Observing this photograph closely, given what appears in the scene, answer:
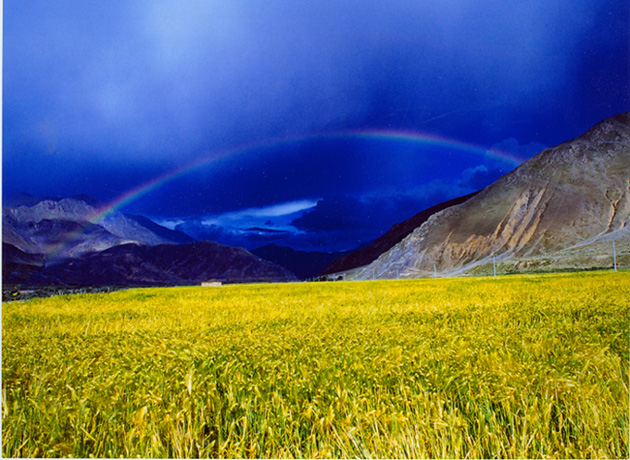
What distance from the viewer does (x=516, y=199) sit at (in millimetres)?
88000

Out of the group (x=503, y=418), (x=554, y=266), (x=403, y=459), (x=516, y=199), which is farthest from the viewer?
(x=516, y=199)

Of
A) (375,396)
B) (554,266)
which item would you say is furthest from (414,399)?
(554,266)

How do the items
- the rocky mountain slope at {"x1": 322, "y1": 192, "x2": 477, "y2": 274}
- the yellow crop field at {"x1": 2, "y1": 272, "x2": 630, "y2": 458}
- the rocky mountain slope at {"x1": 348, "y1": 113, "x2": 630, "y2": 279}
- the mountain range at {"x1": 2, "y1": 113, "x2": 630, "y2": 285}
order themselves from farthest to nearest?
the rocky mountain slope at {"x1": 322, "y1": 192, "x2": 477, "y2": 274} → the rocky mountain slope at {"x1": 348, "y1": 113, "x2": 630, "y2": 279} → the mountain range at {"x1": 2, "y1": 113, "x2": 630, "y2": 285} → the yellow crop field at {"x1": 2, "y1": 272, "x2": 630, "y2": 458}

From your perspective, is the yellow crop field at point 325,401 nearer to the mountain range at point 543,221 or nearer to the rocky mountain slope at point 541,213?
the mountain range at point 543,221

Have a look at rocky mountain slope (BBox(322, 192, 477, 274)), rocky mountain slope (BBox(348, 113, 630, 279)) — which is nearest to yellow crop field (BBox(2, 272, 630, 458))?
rocky mountain slope (BBox(348, 113, 630, 279))

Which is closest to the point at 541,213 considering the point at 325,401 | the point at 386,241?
the point at 325,401

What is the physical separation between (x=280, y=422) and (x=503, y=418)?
1.38m

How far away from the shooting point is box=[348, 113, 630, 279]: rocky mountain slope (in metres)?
74.4

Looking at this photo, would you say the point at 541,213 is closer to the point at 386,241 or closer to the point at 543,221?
the point at 543,221

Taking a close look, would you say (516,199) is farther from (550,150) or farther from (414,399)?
(414,399)

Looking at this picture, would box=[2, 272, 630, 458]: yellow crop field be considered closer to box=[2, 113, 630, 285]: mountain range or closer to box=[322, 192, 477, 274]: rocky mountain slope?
box=[2, 113, 630, 285]: mountain range

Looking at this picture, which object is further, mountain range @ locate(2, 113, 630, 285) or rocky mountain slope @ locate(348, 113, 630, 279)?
rocky mountain slope @ locate(348, 113, 630, 279)

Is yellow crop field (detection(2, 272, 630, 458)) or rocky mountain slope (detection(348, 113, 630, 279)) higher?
rocky mountain slope (detection(348, 113, 630, 279))

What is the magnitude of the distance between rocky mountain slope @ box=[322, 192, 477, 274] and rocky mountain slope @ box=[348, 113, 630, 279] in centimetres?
5942
